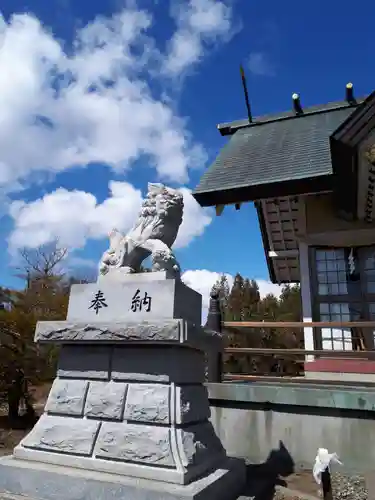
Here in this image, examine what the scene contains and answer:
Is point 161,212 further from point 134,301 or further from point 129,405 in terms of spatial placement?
point 129,405

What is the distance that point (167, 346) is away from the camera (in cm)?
367

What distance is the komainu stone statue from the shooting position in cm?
411

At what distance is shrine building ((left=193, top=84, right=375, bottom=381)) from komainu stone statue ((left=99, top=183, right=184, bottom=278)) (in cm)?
393

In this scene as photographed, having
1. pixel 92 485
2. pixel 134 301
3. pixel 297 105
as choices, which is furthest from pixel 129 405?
pixel 297 105

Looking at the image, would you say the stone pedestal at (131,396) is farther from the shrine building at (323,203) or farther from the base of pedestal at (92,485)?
the shrine building at (323,203)

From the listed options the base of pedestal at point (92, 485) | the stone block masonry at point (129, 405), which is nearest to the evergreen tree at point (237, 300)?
the stone block masonry at point (129, 405)

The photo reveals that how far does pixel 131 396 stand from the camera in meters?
3.66

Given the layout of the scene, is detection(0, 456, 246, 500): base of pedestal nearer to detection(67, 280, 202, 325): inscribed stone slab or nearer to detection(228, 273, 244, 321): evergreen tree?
detection(67, 280, 202, 325): inscribed stone slab

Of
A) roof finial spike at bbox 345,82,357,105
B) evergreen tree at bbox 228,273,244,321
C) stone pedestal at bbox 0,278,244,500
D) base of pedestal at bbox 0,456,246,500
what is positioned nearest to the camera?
base of pedestal at bbox 0,456,246,500

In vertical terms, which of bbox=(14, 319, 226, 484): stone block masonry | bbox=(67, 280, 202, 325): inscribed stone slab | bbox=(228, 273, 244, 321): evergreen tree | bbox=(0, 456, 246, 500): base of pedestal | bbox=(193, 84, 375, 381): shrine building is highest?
bbox=(228, 273, 244, 321): evergreen tree

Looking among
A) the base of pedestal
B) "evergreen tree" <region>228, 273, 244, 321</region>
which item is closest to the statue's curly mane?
the base of pedestal

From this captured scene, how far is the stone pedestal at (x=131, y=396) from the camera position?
11.2 ft

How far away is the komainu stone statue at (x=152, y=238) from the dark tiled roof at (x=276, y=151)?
3.94 metres

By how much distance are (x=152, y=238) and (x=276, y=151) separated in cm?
595
